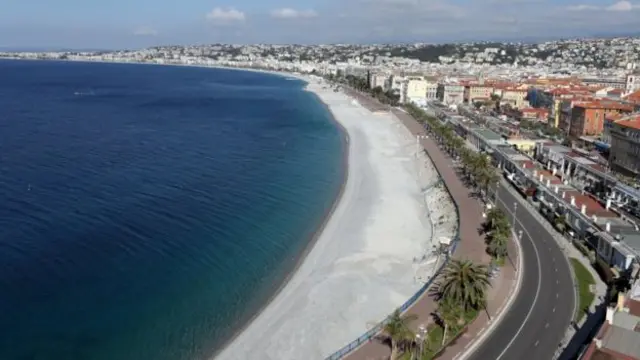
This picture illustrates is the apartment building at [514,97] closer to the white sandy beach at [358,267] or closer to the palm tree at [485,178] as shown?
the white sandy beach at [358,267]

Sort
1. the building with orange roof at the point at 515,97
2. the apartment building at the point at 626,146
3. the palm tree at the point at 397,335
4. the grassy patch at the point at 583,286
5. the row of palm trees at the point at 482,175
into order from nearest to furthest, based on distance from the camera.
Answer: the palm tree at the point at 397,335
the grassy patch at the point at 583,286
the row of palm trees at the point at 482,175
the apartment building at the point at 626,146
the building with orange roof at the point at 515,97

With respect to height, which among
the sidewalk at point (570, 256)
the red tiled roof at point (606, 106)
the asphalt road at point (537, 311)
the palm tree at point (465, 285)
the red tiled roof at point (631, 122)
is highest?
the red tiled roof at point (631, 122)

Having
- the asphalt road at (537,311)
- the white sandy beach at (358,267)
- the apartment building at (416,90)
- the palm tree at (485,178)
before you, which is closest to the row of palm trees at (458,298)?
the asphalt road at (537,311)

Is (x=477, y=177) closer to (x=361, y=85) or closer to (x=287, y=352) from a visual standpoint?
(x=287, y=352)

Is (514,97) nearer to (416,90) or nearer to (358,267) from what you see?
(416,90)

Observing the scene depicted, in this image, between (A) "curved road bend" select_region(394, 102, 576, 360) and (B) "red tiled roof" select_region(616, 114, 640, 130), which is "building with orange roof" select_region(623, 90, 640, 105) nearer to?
(B) "red tiled roof" select_region(616, 114, 640, 130)

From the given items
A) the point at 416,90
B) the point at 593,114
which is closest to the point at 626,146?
the point at 593,114
